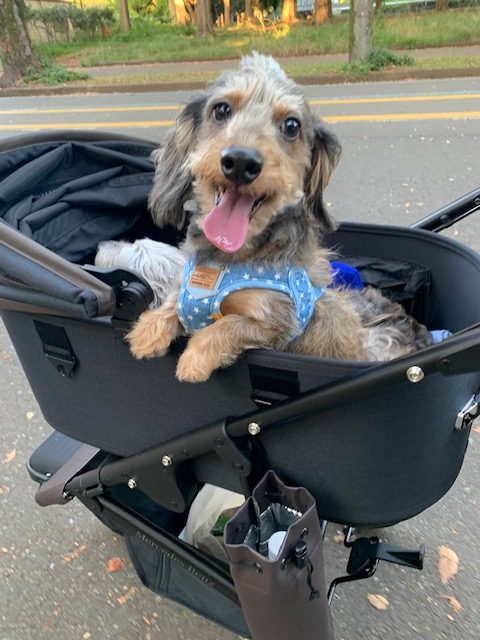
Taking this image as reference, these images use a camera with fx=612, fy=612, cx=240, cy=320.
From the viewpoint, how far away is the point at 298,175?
1736 millimetres

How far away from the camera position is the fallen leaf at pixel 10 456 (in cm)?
275

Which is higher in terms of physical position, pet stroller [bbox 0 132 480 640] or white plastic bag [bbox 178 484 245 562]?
pet stroller [bbox 0 132 480 640]

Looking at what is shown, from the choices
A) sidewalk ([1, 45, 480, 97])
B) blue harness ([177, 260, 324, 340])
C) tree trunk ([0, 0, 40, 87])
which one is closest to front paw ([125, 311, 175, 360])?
blue harness ([177, 260, 324, 340])

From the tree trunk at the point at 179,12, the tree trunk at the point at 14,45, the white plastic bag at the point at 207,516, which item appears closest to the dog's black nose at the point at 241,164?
the white plastic bag at the point at 207,516

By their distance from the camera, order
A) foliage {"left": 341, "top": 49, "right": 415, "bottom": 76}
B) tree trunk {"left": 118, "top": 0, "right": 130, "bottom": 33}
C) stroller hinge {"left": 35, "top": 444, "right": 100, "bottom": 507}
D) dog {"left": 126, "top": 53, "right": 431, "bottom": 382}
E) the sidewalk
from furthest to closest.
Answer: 1. tree trunk {"left": 118, "top": 0, "right": 130, "bottom": 33}
2. foliage {"left": 341, "top": 49, "right": 415, "bottom": 76}
3. the sidewalk
4. stroller hinge {"left": 35, "top": 444, "right": 100, "bottom": 507}
5. dog {"left": 126, "top": 53, "right": 431, "bottom": 382}

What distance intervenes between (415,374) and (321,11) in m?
23.8

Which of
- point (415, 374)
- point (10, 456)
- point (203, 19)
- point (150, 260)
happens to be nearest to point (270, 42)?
point (203, 19)

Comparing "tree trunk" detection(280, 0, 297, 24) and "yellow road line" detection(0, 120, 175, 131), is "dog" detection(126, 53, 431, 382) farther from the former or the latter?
"tree trunk" detection(280, 0, 297, 24)

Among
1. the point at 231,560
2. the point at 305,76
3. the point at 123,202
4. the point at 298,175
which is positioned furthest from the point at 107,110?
the point at 231,560

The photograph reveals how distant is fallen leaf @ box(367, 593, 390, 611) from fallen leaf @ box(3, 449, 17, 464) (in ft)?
5.40

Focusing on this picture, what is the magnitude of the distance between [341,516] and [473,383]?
456 mm

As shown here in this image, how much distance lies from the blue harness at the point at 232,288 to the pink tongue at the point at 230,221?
12 centimetres

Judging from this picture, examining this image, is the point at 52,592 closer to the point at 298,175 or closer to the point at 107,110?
the point at 298,175

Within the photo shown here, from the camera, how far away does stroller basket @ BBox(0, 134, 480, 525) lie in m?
1.29
